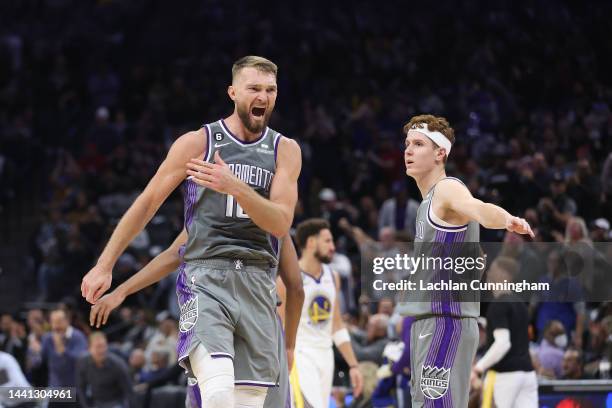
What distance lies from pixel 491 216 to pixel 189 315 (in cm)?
167

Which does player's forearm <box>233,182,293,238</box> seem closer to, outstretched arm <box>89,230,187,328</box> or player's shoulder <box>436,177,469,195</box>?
outstretched arm <box>89,230,187,328</box>

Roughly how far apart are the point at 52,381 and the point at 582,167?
6.90 metres

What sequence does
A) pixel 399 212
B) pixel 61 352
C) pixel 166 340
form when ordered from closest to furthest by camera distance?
1. pixel 61 352
2. pixel 166 340
3. pixel 399 212

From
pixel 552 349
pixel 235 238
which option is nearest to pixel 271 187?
pixel 235 238

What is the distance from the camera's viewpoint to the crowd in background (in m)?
13.0

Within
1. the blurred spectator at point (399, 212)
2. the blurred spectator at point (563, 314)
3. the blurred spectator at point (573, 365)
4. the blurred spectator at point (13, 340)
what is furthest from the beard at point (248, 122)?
the blurred spectator at point (399, 212)

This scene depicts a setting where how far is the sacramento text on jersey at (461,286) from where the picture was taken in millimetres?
6176

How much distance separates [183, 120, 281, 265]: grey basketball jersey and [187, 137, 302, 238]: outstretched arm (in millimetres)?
68

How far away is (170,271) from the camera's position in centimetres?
619

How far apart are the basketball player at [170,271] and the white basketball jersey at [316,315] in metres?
3.19

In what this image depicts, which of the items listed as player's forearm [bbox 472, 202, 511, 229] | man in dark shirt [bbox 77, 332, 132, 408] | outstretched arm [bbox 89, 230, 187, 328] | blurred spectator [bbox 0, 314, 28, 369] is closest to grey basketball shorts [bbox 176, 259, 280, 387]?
outstretched arm [bbox 89, 230, 187, 328]

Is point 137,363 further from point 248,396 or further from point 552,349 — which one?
point 248,396

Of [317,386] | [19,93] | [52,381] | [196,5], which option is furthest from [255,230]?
[196,5]

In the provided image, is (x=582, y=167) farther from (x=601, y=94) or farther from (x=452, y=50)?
(x=452, y=50)
